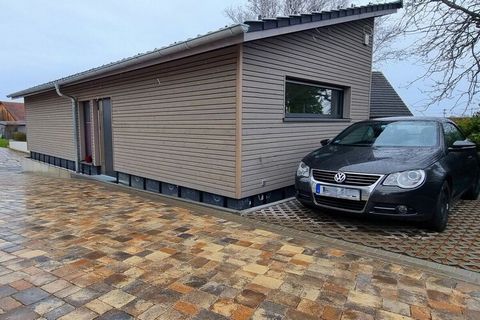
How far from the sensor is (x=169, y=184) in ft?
21.2

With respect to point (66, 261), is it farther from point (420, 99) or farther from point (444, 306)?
point (420, 99)

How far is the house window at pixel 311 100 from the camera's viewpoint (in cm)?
607

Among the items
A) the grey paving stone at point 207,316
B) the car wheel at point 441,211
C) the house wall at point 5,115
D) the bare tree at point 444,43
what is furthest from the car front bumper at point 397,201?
the house wall at point 5,115

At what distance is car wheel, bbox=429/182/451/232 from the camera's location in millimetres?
3940

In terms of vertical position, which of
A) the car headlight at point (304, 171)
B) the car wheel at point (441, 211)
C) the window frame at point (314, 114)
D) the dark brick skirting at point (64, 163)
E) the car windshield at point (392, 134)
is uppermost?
the window frame at point (314, 114)

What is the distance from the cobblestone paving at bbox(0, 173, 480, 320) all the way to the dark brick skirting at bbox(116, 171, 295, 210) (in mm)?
769

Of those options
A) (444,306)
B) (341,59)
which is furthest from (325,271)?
(341,59)

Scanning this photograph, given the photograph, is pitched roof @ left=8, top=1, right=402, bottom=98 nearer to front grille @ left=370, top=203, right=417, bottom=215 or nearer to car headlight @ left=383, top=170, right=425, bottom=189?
car headlight @ left=383, top=170, right=425, bottom=189

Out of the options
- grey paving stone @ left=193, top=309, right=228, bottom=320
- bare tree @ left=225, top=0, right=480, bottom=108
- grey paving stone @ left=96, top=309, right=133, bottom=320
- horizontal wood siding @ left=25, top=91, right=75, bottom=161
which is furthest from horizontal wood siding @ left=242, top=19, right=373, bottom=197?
horizontal wood siding @ left=25, top=91, right=75, bottom=161

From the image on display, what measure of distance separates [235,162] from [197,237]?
146 cm

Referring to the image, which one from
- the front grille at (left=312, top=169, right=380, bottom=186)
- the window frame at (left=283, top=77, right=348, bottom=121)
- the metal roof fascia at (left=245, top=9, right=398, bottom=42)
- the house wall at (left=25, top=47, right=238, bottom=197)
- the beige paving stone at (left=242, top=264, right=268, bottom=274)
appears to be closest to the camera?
the beige paving stone at (left=242, top=264, right=268, bottom=274)

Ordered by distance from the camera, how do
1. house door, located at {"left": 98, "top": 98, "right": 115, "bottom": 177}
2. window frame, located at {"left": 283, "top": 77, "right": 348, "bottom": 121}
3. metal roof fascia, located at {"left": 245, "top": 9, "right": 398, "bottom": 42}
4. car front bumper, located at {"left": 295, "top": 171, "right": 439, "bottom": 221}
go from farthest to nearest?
house door, located at {"left": 98, "top": 98, "right": 115, "bottom": 177}, window frame, located at {"left": 283, "top": 77, "right": 348, "bottom": 121}, metal roof fascia, located at {"left": 245, "top": 9, "right": 398, "bottom": 42}, car front bumper, located at {"left": 295, "top": 171, "right": 439, "bottom": 221}

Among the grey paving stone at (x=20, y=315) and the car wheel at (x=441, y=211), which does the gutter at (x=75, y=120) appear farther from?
the car wheel at (x=441, y=211)

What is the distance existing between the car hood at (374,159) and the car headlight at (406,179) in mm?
61
